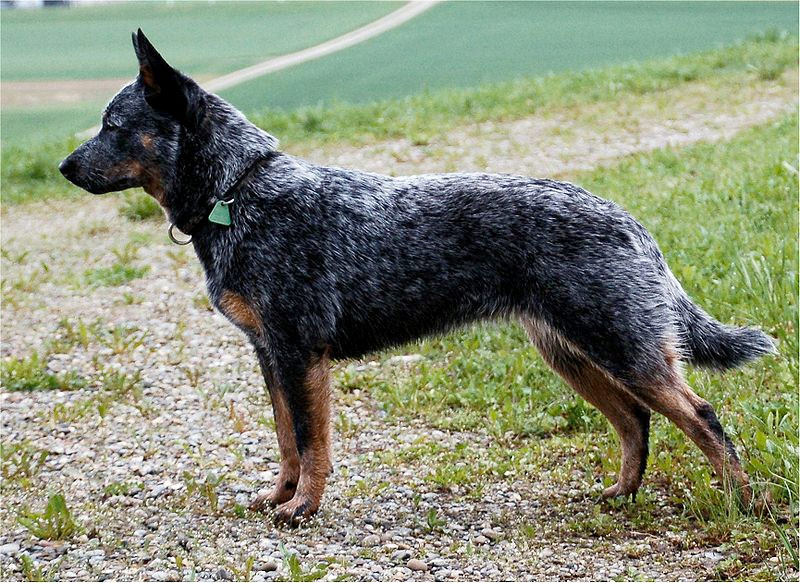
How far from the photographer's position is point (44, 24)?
56.2ft

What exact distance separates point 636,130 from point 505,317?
27.9 feet

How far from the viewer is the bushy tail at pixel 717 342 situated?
196 inches

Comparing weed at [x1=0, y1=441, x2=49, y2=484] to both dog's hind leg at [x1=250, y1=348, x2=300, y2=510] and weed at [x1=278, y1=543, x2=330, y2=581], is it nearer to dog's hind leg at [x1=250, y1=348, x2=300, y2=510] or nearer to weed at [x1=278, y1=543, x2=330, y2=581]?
dog's hind leg at [x1=250, y1=348, x2=300, y2=510]

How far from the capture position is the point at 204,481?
555 centimetres

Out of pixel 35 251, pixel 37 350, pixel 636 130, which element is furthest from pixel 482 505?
pixel 636 130

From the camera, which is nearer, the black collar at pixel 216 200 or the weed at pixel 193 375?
the black collar at pixel 216 200

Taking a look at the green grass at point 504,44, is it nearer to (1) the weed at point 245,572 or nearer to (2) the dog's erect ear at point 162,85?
(2) the dog's erect ear at point 162,85

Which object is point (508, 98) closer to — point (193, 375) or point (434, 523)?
point (193, 375)

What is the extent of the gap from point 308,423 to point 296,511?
0.44 meters

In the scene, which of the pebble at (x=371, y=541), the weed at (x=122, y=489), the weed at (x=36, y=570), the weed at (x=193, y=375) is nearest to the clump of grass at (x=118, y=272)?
the weed at (x=193, y=375)

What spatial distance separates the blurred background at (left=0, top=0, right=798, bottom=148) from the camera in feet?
50.5

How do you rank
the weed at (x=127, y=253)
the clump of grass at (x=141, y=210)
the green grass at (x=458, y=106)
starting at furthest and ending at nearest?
the green grass at (x=458, y=106) < the clump of grass at (x=141, y=210) < the weed at (x=127, y=253)

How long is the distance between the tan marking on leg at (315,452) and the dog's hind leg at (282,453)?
0.65ft

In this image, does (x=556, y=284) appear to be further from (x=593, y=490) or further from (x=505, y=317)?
(x=593, y=490)
